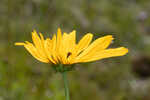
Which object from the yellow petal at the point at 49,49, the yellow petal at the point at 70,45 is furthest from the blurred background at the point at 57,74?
the yellow petal at the point at 49,49

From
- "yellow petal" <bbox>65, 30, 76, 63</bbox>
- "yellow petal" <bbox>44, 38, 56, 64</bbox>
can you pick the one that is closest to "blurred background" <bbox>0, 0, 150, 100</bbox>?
"yellow petal" <bbox>65, 30, 76, 63</bbox>

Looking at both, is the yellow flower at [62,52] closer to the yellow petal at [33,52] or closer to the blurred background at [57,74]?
the yellow petal at [33,52]

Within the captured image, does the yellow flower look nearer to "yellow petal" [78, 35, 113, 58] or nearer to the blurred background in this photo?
"yellow petal" [78, 35, 113, 58]

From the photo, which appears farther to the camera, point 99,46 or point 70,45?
point 70,45

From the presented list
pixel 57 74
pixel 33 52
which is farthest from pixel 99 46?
pixel 57 74

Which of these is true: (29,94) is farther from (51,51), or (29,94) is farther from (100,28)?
(100,28)

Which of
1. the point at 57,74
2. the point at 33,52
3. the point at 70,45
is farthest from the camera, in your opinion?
the point at 57,74

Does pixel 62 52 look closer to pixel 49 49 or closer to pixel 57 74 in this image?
pixel 49 49

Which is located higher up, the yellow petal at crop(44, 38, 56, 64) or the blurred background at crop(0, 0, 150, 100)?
the yellow petal at crop(44, 38, 56, 64)

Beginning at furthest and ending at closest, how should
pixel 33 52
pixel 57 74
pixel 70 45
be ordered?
pixel 57 74
pixel 70 45
pixel 33 52
